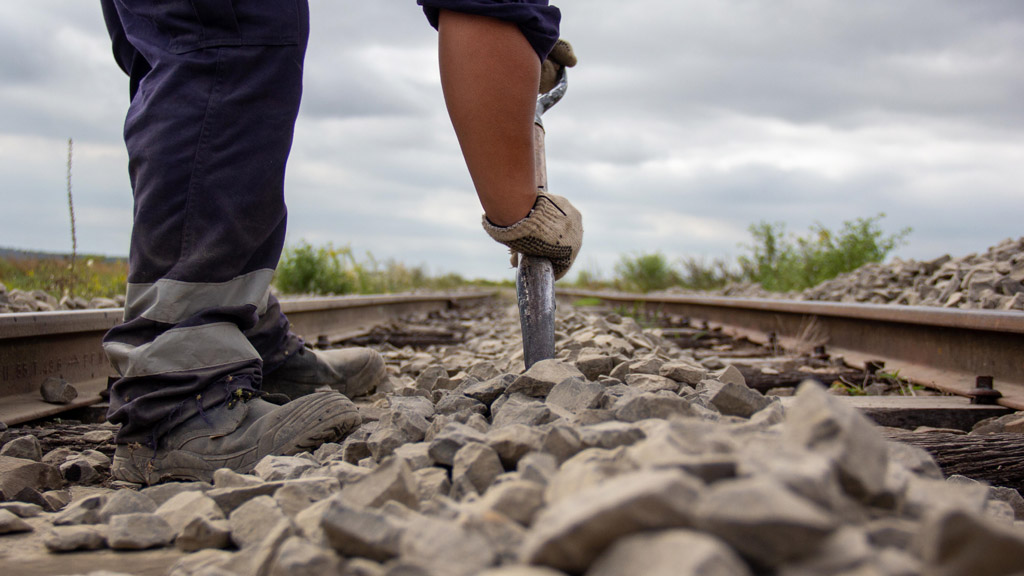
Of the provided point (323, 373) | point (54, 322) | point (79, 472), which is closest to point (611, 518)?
point (79, 472)

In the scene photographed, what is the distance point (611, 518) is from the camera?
0.77 metres

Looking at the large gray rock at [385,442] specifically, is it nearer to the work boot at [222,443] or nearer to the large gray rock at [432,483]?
the large gray rock at [432,483]

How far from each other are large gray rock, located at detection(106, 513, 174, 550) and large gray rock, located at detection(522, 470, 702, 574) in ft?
2.96

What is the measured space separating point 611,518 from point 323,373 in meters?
2.33

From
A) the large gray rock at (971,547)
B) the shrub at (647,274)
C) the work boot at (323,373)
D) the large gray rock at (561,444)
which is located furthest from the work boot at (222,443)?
the shrub at (647,274)

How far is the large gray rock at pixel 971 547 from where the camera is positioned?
76 cm

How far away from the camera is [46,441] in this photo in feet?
7.93

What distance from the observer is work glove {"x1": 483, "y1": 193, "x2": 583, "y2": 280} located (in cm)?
223

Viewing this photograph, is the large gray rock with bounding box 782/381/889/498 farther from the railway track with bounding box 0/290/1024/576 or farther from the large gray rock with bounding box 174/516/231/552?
the large gray rock with bounding box 174/516/231/552

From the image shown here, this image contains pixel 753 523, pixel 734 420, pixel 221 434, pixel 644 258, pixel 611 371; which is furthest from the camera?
pixel 644 258

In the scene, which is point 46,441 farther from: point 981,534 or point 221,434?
point 981,534

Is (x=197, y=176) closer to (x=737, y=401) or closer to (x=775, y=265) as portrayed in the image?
(x=737, y=401)

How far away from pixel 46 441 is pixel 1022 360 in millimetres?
3712

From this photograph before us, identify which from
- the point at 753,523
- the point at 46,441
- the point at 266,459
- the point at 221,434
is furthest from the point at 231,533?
the point at 46,441
